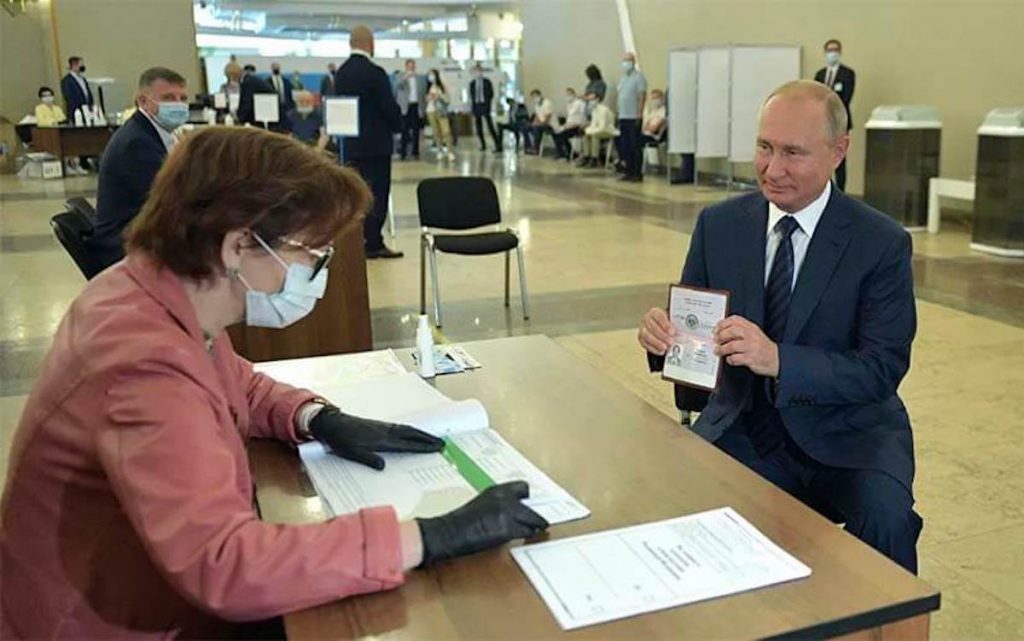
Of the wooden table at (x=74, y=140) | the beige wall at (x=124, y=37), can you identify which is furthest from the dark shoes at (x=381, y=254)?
the beige wall at (x=124, y=37)

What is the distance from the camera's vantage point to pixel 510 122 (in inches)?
722

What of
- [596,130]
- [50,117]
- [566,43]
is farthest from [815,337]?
[566,43]

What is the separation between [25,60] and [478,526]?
1958 centimetres

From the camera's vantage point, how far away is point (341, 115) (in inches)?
269

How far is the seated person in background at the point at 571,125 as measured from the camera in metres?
15.2

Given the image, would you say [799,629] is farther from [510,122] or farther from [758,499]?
[510,122]

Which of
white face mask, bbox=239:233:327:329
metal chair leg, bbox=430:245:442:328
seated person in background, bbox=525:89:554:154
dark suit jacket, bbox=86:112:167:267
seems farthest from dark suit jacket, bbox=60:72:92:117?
white face mask, bbox=239:233:327:329

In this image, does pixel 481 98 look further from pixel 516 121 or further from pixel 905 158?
pixel 905 158

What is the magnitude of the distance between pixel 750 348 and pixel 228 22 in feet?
85.6

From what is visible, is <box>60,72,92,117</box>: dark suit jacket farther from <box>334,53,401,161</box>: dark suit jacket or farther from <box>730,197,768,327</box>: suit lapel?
<box>730,197,768,327</box>: suit lapel

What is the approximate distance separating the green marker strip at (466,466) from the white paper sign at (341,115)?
217 inches

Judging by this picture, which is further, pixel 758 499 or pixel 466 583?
pixel 758 499

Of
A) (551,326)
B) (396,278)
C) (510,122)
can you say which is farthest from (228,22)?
(551,326)

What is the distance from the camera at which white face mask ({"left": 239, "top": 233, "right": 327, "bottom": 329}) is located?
135 cm
